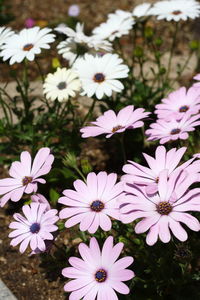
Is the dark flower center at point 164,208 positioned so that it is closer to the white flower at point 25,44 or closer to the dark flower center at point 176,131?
Answer: the dark flower center at point 176,131

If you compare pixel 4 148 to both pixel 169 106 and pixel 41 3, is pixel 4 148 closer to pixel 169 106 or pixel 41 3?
pixel 169 106

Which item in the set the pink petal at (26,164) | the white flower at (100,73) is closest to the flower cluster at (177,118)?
the white flower at (100,73)

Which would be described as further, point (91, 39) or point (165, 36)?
point (165, 36)

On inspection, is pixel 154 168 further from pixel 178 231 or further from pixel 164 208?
pixel 178 231

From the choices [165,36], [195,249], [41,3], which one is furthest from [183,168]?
[41,3]

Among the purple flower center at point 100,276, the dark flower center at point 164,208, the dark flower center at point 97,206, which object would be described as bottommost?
the purple flower center at point 100,276

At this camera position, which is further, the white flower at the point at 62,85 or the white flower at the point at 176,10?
the white flower at the point at 176,10

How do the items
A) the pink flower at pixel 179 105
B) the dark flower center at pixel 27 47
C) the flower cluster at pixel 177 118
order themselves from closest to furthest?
the flower cluster at pixel 177 118, the pink flower at pixel 179 105, the dark flower center at pixel 27 47

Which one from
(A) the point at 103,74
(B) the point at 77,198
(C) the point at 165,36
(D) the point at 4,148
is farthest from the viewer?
(C) the point at 165,36
